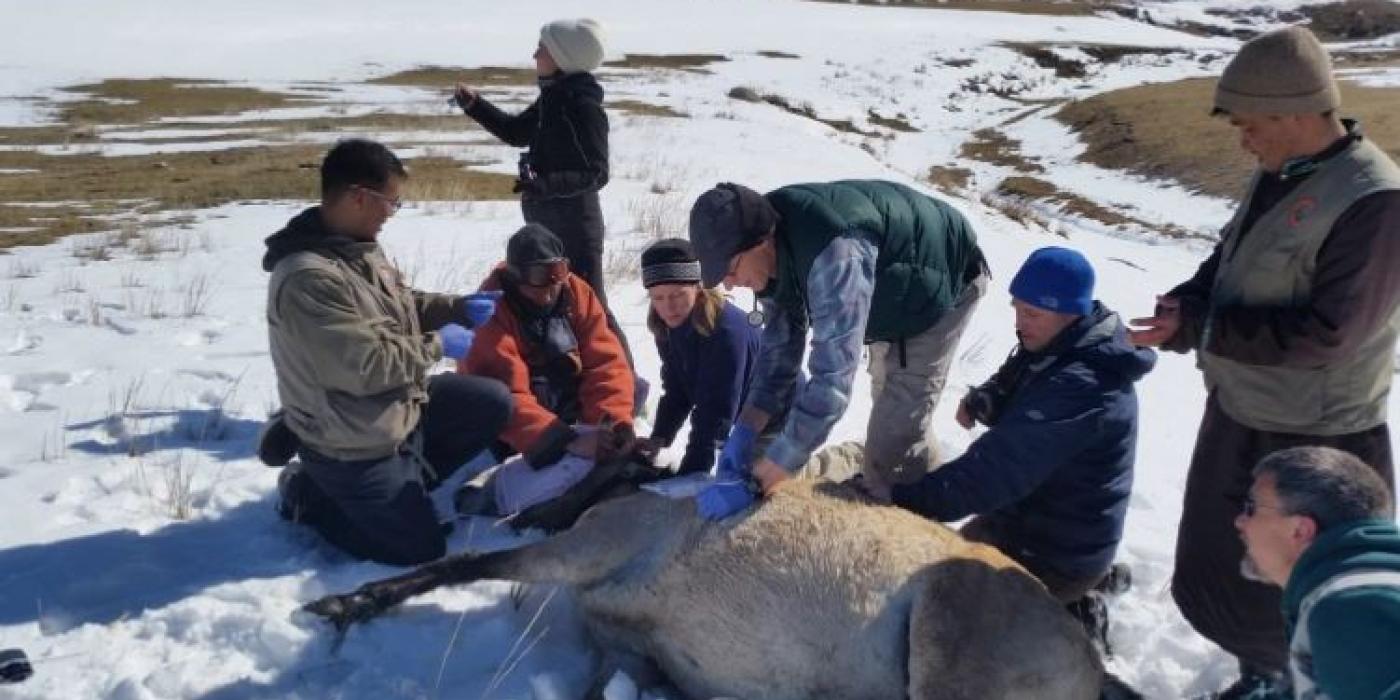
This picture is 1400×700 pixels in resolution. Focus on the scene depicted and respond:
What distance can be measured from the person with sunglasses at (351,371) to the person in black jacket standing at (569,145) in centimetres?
173

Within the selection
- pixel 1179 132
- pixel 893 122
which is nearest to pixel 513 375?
pixel 1179 132

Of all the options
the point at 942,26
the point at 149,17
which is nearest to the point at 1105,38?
the point at 942,26

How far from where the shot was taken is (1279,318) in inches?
124

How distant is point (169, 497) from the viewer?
4.45 meters

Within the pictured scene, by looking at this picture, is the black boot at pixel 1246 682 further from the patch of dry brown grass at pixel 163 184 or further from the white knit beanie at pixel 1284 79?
the patch of dry brown grass at pixel 163 184

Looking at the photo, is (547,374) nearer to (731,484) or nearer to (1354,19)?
(731,484)

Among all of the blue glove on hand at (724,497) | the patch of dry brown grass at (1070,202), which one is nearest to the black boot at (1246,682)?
the blue glove on hand at (724,497)

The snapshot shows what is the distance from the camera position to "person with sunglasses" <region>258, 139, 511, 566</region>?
389cm

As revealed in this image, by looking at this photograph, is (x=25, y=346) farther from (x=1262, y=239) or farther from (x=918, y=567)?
(x=1262, y=239)

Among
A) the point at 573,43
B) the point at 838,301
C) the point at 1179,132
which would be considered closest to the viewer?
the point at 838,301

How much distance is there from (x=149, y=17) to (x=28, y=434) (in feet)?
173

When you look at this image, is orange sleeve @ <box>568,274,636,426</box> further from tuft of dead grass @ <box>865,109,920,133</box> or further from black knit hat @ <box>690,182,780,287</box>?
tuft of dead grass @ <box>865,109,920,133</box>

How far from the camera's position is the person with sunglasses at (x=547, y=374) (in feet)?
15.1

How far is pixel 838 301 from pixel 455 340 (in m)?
1.92
